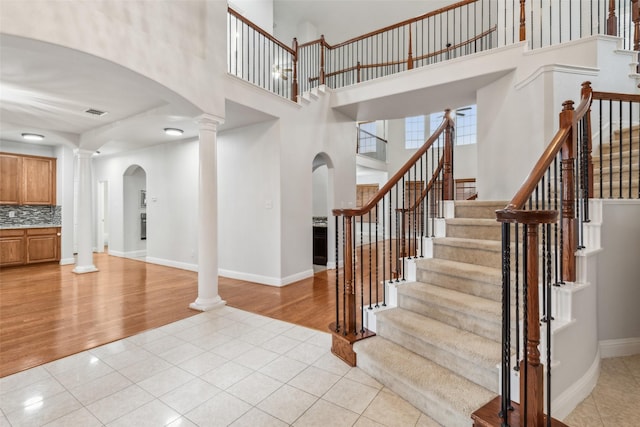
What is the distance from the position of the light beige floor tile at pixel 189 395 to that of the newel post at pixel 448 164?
9.58ft

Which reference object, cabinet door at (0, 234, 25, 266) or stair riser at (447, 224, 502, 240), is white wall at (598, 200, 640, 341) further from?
cabinet door at (0, 234, 25, 266)

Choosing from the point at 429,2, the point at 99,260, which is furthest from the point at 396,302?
the point at 429,2

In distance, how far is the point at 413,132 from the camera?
1094cm

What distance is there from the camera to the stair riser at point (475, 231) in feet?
9.08

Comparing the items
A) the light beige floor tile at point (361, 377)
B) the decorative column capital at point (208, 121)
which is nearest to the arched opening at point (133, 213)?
the decorative column capital at point (208, 121)

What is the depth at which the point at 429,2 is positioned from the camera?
25.1 feet

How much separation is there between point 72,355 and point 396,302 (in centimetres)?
287

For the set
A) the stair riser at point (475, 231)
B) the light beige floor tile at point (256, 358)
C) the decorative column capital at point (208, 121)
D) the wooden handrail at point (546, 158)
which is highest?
the decorative column capital at point (208, 121)

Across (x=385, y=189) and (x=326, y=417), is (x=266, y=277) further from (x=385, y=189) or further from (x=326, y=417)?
(x=326, y=417)

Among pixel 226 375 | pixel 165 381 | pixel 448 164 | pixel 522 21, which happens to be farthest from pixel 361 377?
pixel 522 21

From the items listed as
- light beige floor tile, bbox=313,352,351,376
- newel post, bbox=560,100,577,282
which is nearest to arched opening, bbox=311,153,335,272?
light beige floor tile, bbox=313,352,351,376

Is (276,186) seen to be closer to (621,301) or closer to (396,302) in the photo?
(396,302)

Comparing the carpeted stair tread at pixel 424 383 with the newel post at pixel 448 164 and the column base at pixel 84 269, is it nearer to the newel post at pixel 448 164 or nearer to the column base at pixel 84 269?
the newel post at pixel 448 164

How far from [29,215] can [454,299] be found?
890 cm
